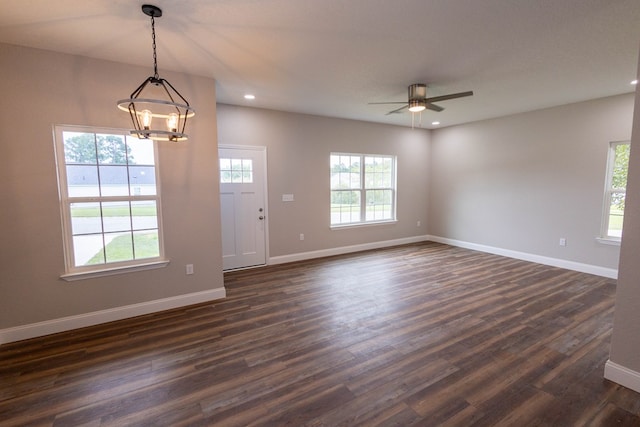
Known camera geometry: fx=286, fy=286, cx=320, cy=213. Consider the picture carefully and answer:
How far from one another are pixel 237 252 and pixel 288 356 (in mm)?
2738

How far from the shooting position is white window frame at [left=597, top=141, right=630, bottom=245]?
14.1 feet

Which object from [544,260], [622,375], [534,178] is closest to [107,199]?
[622,375]

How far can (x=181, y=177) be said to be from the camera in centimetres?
336

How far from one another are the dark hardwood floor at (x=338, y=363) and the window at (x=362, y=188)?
2376 mm

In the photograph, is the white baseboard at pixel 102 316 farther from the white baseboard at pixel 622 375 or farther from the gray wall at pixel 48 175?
the white baseboard at pixel 622 375

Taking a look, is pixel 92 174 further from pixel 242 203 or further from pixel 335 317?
pixel 335 317

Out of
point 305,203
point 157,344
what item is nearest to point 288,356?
point 157,344

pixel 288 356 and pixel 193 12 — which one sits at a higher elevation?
pixel 193 12

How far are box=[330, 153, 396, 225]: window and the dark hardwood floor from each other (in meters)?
2.38

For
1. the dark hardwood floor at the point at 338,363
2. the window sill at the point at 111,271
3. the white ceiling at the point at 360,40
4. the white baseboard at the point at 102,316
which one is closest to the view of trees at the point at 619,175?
the white ceiling at the point at 360,40

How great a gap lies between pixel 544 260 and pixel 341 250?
144 inches

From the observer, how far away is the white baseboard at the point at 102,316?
276 centimetres

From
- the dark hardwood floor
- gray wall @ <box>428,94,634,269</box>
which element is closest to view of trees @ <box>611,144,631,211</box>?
gray wall @ <box>428,94,634,269</box>

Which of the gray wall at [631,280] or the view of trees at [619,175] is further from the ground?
the view of trees at [619,175]
